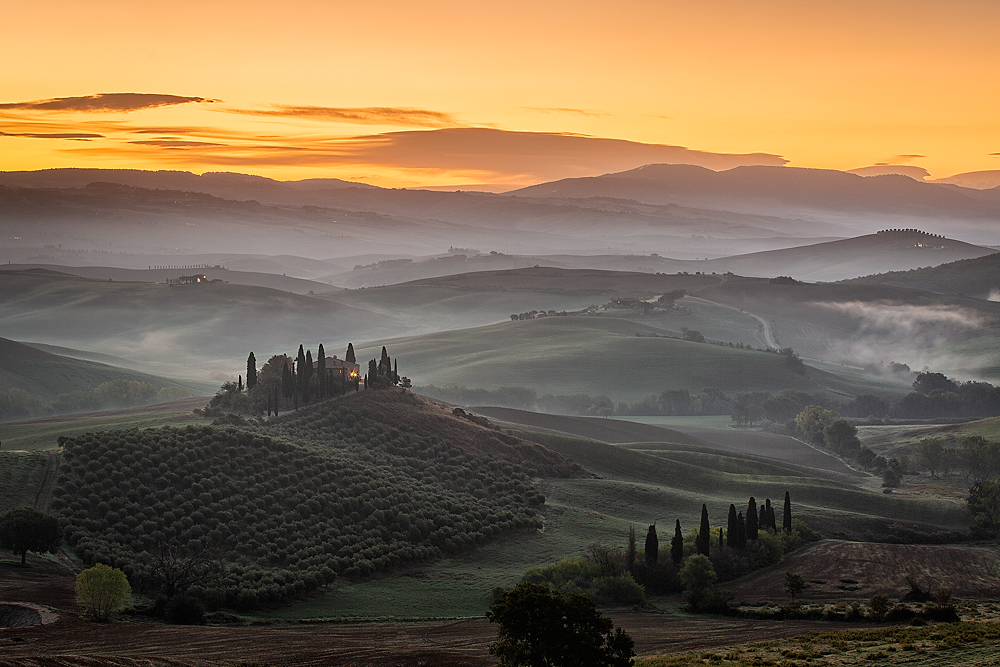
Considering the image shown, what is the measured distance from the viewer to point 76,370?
18725 centimetres

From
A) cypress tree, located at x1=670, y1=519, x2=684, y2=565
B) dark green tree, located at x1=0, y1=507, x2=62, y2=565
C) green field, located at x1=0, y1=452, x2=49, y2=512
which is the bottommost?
cypress tree, located at x1=670, y1=519, x2=684, y2=565

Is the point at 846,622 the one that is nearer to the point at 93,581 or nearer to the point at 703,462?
the point at 93,581

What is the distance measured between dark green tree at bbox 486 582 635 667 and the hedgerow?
23.0 m

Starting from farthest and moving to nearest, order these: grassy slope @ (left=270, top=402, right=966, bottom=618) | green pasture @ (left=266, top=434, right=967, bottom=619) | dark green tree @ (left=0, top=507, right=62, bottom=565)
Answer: grassy slope @ (left=270, top=402, right=966, bottom=618), green pasture @ (left=266, top=434, right=967, bottom=619), dark green tree @ (left=0, top=507, right=62, bottom=565)

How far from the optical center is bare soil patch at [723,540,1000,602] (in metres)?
66.3

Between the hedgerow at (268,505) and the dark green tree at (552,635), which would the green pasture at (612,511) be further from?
the dark green tree at (552,635)

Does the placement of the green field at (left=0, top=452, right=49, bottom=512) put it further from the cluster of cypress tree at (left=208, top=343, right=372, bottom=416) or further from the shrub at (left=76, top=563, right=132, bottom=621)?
the cluster of cypress tree at (left=208, top=343, right=372, bottom=416)

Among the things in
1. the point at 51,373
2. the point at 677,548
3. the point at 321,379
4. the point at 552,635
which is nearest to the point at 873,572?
the point at 677,548

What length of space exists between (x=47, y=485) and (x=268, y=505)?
51.2 ft

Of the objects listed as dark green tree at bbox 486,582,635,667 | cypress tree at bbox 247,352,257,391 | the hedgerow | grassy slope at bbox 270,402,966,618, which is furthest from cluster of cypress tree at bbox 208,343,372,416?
dark green tree at bbox 486,582,635,667

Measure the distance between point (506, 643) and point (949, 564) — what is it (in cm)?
4779

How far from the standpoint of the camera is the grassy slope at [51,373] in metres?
177

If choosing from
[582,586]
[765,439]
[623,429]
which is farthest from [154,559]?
[765,439]

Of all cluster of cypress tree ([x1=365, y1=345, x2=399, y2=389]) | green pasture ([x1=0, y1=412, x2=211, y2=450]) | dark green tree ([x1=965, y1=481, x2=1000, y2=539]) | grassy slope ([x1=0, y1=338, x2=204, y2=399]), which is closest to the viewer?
dark green tree ([x1=965, y1=481, x2=1000, y2=539])
